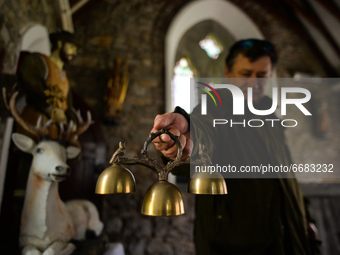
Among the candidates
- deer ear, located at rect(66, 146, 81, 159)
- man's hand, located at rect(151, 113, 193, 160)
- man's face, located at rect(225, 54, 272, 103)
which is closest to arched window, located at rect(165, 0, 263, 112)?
deer ear, located at rect(66, 146, 81, 159)

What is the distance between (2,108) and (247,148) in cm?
158

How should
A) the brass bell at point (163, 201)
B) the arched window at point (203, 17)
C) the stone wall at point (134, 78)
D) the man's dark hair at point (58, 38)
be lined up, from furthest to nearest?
the arched window at point (203, 17), the stone wall at point (134, 78), the man's dark hair at point (58, 38), the brass bell at point (163, 201)

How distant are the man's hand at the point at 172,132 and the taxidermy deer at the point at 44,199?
0.93 metres

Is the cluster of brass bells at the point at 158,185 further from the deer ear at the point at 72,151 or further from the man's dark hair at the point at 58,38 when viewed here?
the man's dark hair at the point at 58,38

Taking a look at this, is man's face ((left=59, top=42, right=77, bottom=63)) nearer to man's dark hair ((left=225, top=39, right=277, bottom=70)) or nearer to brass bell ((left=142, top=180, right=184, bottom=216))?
man's dark hair ((left=225, top=39, right=277, bottom=70))

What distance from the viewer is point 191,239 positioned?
9.89ft

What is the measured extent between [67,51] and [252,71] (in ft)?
4.98

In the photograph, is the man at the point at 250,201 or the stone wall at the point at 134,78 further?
the stone wall at the point at 134,78

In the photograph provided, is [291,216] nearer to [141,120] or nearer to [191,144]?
[191,144]

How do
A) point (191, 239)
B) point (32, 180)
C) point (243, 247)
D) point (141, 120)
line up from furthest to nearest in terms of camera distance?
point (141, 120) < point (191, 239) < point (32, 180) < point (243, 247)

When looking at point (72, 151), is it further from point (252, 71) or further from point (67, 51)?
point (252, 71)

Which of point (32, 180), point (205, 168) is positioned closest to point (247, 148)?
point (205, 168)

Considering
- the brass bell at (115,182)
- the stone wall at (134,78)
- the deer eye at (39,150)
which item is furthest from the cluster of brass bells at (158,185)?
the stone wall at (134,78)

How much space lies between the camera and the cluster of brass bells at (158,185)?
2.07 feet
